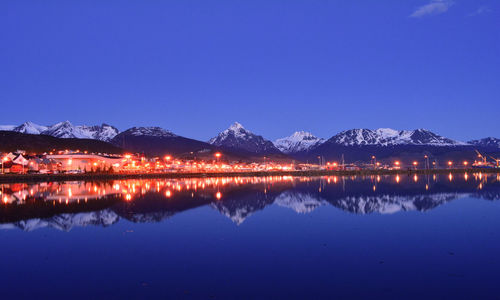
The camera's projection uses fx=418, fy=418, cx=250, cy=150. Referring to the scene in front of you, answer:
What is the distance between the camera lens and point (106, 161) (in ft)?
440

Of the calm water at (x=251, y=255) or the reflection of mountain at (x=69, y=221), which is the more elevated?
the reflection of mountain at (x=69, y=221)

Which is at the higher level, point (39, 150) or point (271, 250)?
point (39, 150)

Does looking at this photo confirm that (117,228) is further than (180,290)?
Yes

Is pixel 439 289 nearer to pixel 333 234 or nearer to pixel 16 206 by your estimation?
pixel 333 234

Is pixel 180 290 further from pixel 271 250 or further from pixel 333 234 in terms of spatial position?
pixel 333 234

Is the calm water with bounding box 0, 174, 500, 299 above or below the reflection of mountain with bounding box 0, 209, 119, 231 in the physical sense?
below

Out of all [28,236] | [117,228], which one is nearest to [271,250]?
[117,228]

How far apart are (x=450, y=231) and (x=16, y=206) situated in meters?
31.3

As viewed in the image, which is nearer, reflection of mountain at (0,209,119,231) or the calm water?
the calm water

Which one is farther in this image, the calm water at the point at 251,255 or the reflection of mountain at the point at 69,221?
the reflection of mountain at the point at 69,221

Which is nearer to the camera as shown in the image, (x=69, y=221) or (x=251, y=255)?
(x=251, y=255)

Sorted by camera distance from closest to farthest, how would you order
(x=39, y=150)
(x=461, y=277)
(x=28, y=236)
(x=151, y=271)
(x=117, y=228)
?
(x=461, y=277), (x=151, y=271), (x=28, y=236), (x=117, y=228), (x=39, y=150)

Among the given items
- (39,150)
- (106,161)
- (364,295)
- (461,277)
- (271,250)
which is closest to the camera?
(364,295)

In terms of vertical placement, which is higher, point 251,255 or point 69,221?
point 69,221
